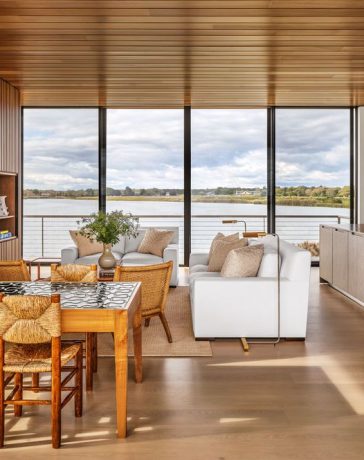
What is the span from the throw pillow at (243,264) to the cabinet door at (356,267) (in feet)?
5.64

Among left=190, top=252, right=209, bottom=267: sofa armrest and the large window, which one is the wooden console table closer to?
left=190, top=252, right=209, bottom=267: sofa armrest

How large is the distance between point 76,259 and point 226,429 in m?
4.74

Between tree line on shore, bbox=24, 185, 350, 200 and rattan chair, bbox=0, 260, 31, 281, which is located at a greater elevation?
tree line on shore, bbox=24, 185, 350, 200

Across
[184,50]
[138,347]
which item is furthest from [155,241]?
[138,347]

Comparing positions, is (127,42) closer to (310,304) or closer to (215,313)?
(215,313)

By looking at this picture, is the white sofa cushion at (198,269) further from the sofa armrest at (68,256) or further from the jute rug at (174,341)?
the sofa armrest at (68,256)

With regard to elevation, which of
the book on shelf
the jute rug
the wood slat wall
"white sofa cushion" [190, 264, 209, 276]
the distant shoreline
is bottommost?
the jute rug

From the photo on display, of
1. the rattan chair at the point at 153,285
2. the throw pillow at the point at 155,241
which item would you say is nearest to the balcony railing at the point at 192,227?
the throw pillow at the point at 155,241

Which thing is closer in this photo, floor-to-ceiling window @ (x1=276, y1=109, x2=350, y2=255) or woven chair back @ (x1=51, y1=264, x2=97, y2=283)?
woven chair back @ (x1=51, y1=264, x2=97, y2=283)

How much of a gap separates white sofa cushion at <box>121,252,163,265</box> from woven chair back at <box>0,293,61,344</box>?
14.1 ft

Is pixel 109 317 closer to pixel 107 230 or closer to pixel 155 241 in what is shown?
pixel 107 230

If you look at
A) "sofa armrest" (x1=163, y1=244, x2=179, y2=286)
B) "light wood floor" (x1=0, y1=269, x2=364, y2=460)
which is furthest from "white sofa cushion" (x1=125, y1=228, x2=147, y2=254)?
"light wood floor" (x1=0, y1=269, x2=364, y2=460)

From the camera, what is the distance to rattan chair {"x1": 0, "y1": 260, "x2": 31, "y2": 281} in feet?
13.7

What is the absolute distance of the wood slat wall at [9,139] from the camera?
6.99 meters
